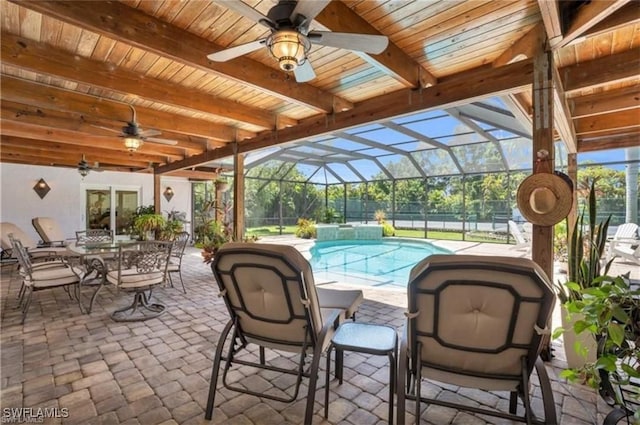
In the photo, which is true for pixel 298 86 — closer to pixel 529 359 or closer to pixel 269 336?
pixel 269 336

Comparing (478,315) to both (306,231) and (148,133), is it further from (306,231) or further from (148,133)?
(306,231)

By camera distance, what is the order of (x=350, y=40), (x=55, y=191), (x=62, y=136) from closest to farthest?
(x=350, y=40), (x=62, y=136), (x=55, y=191)

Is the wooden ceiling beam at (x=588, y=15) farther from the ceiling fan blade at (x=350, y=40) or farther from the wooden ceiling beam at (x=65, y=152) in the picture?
the wooden ceiling beam at (x=65, y=152)

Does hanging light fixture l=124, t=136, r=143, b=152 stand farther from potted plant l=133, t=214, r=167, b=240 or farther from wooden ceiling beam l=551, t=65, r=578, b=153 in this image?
wooden ceiling beam l=551, t=65, r=578, b=153

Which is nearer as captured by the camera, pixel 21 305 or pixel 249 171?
pixel 21 305

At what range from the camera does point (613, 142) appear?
566 centimetres

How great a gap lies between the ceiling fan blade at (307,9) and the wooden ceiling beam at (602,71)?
3.09m

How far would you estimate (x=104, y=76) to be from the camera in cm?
321

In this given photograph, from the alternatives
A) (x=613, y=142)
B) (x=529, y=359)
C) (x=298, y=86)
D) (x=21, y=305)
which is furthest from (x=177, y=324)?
(x=613, y=142)

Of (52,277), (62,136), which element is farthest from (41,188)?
(52,277)

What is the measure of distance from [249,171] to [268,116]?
8.82 metres

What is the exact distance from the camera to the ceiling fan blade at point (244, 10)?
1.66 m

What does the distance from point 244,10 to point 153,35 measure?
1217 mm

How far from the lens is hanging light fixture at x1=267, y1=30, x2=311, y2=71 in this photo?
1.85 meters
